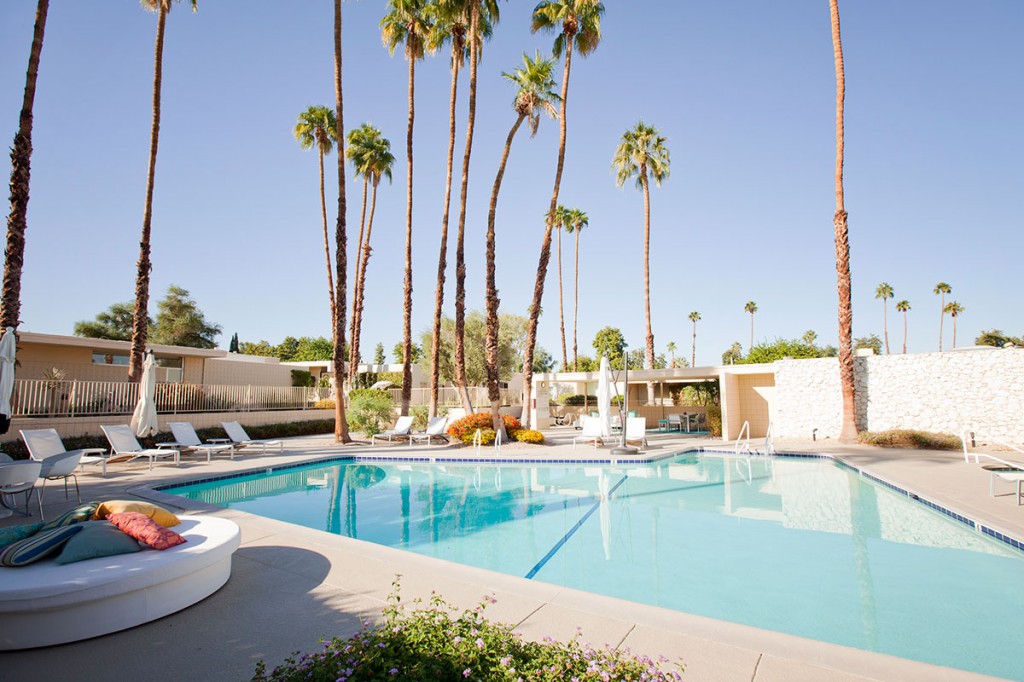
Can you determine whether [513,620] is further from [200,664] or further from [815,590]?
[815,590]

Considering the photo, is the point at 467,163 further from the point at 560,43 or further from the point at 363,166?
the point at 363,166

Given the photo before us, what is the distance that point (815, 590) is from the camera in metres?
5.00

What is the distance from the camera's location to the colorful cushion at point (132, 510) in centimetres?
420

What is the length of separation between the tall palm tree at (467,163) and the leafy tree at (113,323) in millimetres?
27233

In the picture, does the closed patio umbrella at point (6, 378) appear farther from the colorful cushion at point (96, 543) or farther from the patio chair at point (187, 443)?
the colorful cushion at point (96, 543)

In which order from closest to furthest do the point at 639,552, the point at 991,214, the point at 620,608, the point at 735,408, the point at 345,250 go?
the point at 620,608
the point at 639,552
the point at 345,250
the point at 735,408
the point at 991,214

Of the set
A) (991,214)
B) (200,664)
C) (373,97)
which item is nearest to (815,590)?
(200,664)

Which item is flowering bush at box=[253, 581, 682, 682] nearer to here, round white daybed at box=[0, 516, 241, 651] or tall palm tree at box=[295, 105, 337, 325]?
round white daybed at box=[0, 516, 241, 651]

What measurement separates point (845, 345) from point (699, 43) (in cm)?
948

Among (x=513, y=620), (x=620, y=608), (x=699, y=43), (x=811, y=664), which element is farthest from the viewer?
(x=699, y=43)

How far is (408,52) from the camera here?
19.4 metres

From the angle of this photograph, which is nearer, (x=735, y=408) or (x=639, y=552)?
(x=639, y=552)

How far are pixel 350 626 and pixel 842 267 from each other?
1678 centimetres

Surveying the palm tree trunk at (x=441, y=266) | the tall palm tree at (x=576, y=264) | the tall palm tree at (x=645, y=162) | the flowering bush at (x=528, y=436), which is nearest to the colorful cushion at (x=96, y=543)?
the flowering bush at (x=528, y=436)
